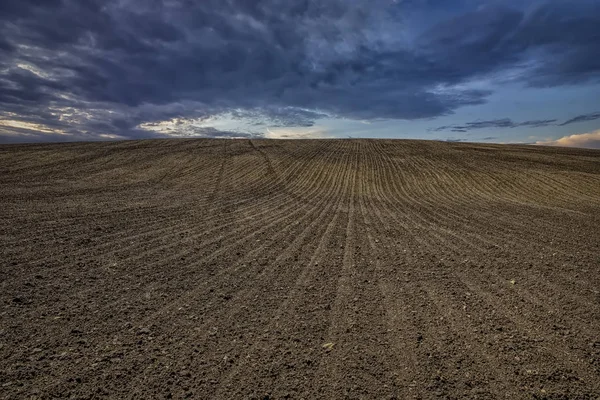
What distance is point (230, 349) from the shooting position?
13.6 ft

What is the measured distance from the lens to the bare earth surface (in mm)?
3633

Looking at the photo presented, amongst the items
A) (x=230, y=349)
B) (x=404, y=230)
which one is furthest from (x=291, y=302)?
(x=404, y=230)

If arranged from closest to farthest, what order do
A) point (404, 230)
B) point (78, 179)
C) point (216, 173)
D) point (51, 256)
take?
point (51, 256) → point (404, 230) → point (78, 179) → point (216, 173)

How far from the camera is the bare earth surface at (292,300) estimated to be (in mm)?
3633

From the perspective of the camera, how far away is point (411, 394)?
135 inches

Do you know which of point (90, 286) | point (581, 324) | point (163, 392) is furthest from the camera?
point (90, 286)

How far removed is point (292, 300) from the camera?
5.53 m

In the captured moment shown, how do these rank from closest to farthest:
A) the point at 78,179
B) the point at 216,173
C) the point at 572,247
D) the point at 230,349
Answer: the point at 230,349
the point at 572,247
the point at 78,179
the point at 216,173

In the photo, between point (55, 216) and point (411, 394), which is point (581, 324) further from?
point (55, 216)

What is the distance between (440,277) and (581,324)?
218 centimetres

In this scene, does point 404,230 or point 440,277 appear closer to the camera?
point 440,277

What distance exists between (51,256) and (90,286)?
2149 mm

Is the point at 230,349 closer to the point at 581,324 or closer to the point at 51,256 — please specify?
the point at 581,324

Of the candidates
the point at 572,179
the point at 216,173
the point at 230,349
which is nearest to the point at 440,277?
the point at 230,349
